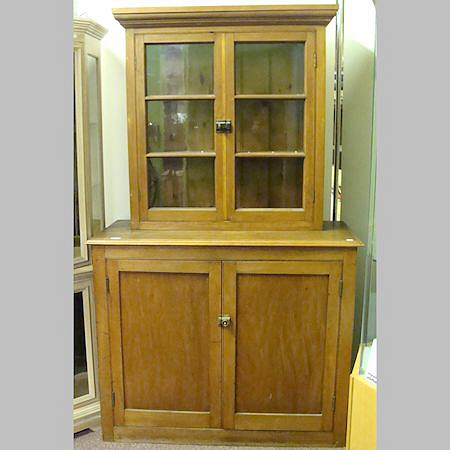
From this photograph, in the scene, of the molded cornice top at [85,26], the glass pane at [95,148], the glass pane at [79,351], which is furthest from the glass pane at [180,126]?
the glass pane at [79,351]

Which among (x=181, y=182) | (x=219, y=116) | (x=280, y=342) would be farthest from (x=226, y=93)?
(x=280, y=342)

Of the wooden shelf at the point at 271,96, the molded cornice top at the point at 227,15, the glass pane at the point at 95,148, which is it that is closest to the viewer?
the molded cornice top at the point at 227,15

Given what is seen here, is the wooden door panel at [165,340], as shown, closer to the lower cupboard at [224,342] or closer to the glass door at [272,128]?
the lower cupboard at [224,342]

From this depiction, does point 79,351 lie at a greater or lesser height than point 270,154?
lesser

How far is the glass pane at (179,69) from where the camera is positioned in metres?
2.30

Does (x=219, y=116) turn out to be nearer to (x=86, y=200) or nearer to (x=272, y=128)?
(x=272, y=128)

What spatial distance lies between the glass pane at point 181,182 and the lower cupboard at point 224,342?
30cm

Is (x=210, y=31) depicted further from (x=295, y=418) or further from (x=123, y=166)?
(x=295, y=418)

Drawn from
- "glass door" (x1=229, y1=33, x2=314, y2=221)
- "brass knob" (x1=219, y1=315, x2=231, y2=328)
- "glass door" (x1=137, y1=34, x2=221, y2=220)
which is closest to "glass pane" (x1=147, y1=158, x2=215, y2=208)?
"glass door" (x1=137, y1=34, x2=221, y2=220)

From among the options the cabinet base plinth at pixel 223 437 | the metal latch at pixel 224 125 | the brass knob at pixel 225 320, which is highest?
the metal latch at pixel 224 125

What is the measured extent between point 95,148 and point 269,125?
2.65 feet

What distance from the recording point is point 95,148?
8.22ft

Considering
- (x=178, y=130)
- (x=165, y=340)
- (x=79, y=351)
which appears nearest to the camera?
(x=165, y=340)

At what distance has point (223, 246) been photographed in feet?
7.08
